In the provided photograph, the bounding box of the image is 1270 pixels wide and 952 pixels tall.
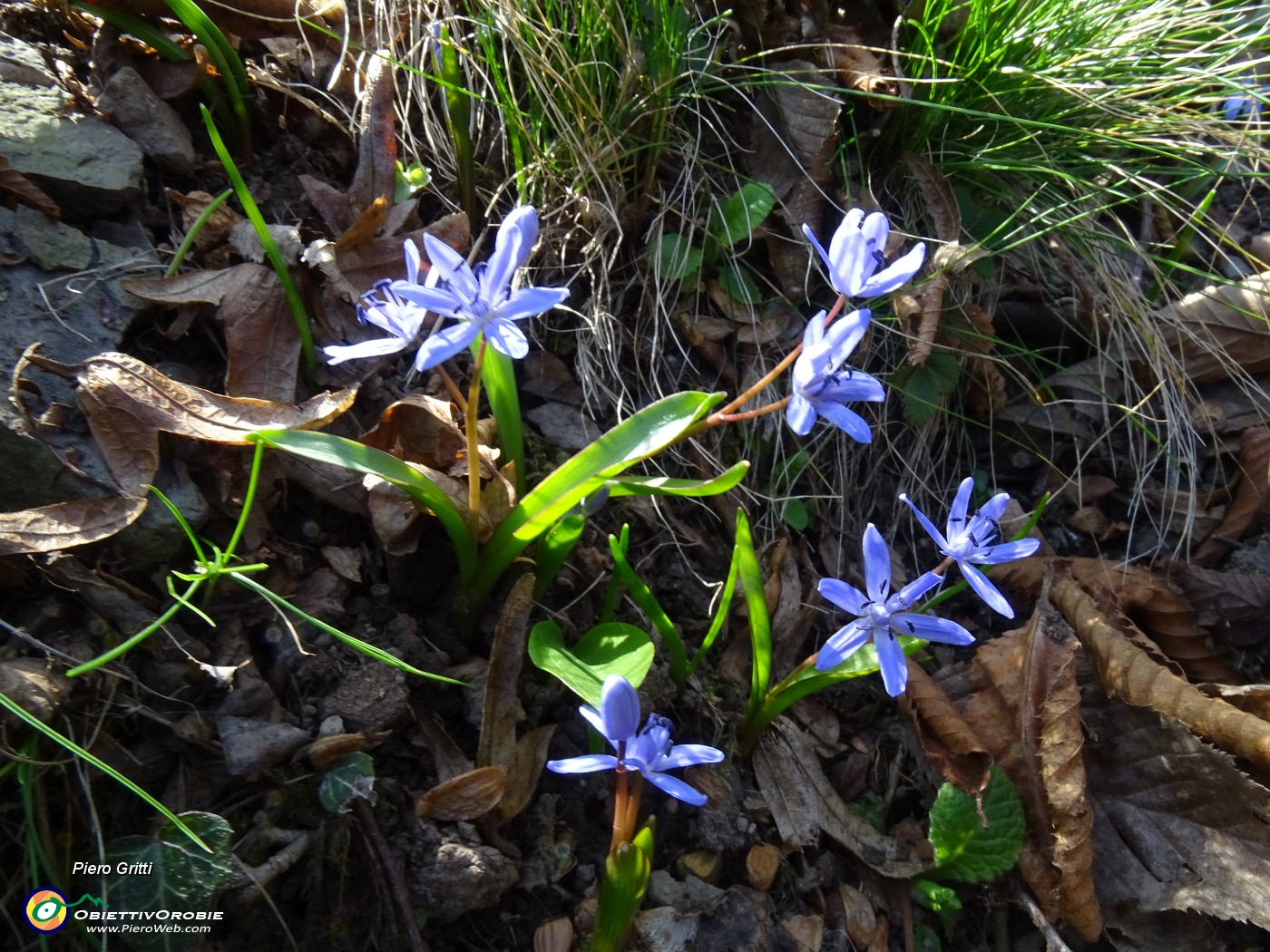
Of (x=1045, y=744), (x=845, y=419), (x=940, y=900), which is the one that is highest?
(x=845, y=419)

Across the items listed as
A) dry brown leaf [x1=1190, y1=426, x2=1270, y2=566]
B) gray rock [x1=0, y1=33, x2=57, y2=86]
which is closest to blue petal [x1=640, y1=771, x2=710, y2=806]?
dry brown leaf [x1=1190, y1=426, x2=1270, y2=566]

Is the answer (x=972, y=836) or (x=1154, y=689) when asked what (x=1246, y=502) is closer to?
(x=1154, y=689)

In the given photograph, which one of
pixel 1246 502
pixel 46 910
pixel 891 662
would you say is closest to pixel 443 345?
pixel 891 662

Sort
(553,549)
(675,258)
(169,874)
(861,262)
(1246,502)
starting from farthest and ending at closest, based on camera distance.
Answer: (1246,502) → (675,258) → (553,549) → (861,262) → (169,874)

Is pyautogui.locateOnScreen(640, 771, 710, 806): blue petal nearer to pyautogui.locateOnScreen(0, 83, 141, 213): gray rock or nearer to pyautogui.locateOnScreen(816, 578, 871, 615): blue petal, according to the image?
pyautogui.locateOnScreen(816, 578, 871, 615): blue petal

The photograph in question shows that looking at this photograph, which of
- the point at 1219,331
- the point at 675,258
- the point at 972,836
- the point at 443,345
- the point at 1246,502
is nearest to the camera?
the point at 443,345

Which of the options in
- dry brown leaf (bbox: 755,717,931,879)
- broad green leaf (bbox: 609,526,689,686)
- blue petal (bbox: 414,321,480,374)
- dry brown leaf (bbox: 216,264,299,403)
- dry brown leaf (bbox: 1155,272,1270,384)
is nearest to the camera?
blue petal (bbox: 414,321,480,374)
